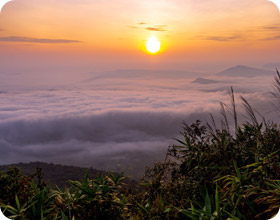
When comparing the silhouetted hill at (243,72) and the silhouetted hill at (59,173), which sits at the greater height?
the silhouetted hill at (243,72)

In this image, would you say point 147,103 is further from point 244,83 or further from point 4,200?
point 4,200

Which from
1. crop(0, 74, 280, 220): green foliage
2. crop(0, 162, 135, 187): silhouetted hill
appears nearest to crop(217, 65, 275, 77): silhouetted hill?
crop(0, 74, 280, 220): green foliage

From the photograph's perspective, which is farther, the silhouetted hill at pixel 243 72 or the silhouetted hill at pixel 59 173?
the silhouetted hill at pixel 243 72

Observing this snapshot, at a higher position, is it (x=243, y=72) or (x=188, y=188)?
(x=243, y=72)

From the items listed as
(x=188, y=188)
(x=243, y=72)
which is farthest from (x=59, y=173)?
(x=243, y=72)

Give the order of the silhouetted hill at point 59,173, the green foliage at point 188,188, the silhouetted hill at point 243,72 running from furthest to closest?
the silhouetted hill at point 243,72, the silhouetted hill at point 59,173, the green foliage at point 188,188

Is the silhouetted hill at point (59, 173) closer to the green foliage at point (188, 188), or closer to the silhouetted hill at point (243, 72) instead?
the green foliage at point (188, 188)

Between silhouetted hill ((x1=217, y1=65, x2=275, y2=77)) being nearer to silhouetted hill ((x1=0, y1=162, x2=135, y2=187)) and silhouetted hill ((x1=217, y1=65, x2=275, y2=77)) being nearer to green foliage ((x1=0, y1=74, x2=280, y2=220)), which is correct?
green foliage ((x1=0, y1=74, x2=280, y2=220))

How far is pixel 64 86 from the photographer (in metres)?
6.26

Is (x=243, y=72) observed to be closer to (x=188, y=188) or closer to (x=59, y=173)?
(x=188, y=188)

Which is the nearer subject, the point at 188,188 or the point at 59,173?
the point at 188,188

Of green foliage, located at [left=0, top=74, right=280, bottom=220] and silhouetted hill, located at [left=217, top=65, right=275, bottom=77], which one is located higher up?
silhouetted hill, located at [left=217, top=65, right=275, bottom=77]

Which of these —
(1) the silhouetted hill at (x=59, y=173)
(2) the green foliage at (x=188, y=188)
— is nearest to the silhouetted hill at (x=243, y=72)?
(2) the green foliage at (x=188, y=188)

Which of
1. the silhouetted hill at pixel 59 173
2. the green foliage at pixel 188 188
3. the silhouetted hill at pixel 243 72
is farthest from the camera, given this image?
the silhouetted hill at pixel 243 72
